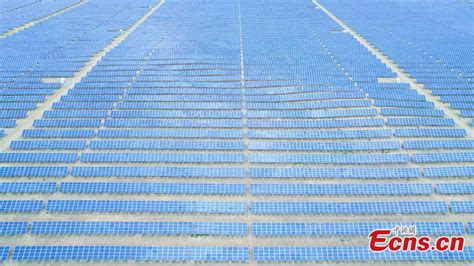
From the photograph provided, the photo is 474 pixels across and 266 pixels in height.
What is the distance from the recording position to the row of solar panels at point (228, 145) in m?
35.4

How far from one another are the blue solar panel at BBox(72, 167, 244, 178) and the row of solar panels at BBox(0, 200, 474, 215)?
11.9ft

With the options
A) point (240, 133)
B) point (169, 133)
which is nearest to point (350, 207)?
point (240, 133)

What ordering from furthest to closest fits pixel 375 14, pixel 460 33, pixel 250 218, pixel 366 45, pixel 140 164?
pixel 375 14 < pixel 460 33 < pixel 366 45 < pixel 140 164 < pixel 250 218

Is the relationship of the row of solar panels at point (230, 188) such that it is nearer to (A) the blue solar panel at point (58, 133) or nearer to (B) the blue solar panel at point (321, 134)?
(A) the blue solar panel at point (58, 133)

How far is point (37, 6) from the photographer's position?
100 m

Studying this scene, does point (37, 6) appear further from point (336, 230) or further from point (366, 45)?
point (336, 230)

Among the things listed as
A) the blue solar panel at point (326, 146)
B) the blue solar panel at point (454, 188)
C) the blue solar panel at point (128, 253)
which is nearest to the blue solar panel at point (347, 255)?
the blue solar panel at point (128, 253)

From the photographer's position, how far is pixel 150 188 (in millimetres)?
30297

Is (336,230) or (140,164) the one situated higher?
(140,164)

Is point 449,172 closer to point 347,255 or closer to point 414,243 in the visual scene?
point 414,243

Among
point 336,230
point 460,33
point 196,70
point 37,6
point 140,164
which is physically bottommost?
point 336,230

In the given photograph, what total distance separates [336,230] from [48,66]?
52.5 m

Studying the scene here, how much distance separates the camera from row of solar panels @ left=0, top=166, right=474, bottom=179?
31.8 meters

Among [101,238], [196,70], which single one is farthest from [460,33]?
[101,238]
